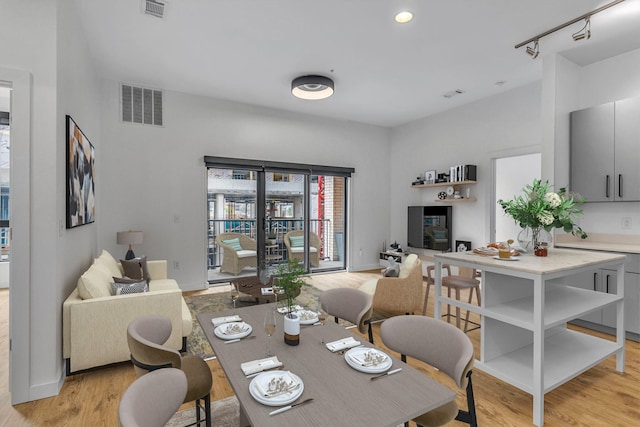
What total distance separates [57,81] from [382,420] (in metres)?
3.01

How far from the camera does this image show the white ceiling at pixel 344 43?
3023 millimetres

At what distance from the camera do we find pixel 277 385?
47.1 inches

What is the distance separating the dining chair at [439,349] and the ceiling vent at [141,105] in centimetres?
485

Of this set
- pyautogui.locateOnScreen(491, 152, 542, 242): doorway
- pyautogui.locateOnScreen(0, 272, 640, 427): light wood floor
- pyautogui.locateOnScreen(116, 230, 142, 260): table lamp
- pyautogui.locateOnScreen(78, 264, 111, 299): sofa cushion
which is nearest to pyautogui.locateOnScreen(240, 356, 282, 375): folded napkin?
pyautogui.locateOnScreen(0, 272, 640, 427): light wood floor

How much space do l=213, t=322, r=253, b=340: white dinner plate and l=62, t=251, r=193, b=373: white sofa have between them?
1.32m

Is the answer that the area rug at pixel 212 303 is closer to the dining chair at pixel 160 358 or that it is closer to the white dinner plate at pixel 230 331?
the dining chair at pixel 160 358

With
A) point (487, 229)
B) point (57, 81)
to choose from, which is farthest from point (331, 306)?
point (487, 229)

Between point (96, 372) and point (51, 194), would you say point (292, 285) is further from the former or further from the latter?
point (96, 372)

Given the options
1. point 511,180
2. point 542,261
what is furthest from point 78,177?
point 511,180

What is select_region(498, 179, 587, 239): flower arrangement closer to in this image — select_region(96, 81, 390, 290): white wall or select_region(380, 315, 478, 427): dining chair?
select_region(380, 315, 478, 427): dining chair

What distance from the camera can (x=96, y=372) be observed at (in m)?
2.71

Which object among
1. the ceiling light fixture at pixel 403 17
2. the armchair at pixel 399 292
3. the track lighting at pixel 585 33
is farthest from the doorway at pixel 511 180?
the ceiling light fixture at pixel 403 17

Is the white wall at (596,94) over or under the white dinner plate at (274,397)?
over

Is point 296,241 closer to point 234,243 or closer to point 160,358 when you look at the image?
point 234,243
